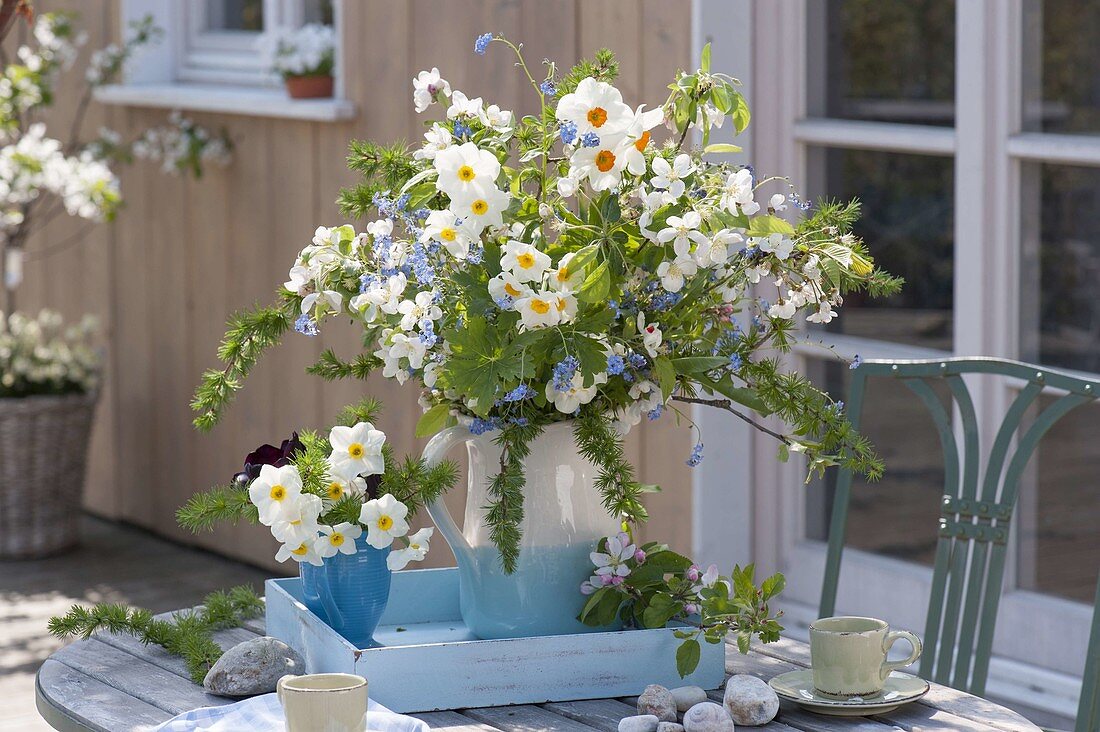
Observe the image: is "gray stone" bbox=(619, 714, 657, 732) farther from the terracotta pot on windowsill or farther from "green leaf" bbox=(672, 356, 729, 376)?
the terracotta pot on windowsill

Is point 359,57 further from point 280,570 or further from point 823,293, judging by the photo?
point 823,293

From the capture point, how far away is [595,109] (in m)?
1.40

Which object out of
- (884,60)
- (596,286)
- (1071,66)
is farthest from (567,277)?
(1071,66)

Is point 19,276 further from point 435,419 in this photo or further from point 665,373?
point 665,373

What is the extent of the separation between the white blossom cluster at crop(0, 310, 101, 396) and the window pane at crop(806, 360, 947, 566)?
2111 mm

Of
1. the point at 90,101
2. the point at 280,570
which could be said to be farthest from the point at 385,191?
the point at 90,101

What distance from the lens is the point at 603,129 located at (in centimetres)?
139

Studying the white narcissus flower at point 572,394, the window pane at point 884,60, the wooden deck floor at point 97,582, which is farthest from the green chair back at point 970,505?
the wooden deck floor at point 97,582

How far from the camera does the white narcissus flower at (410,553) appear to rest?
1458mm

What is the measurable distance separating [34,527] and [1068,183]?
2.83 meters

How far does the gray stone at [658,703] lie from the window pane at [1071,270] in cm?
203

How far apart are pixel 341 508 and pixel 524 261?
0.30 metres

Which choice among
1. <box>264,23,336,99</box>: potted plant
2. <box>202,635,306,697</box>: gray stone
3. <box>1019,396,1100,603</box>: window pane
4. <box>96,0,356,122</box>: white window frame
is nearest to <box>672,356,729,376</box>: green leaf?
<box>202,635,306,697</box>: gray stone

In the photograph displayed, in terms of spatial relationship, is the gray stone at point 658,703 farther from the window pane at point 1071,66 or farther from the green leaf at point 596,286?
the window pane at point 1071,66
